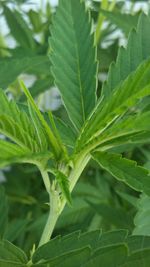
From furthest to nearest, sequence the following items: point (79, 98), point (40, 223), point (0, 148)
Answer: point (40, 223) → point (79, 98) → point (0, 148)

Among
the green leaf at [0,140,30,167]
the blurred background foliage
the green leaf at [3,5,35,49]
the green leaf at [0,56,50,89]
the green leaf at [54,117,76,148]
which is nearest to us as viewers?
the green leaf at [0,140,30,167]

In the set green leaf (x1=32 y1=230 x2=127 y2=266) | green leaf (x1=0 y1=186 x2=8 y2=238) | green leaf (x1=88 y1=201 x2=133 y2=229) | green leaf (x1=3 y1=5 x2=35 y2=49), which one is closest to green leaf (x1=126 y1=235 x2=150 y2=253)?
green leaf (x1=32 y1=230 x2=127 y2=266)

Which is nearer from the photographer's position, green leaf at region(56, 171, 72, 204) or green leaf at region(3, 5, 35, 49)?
green leaf at region(56, 171, 72, 204)

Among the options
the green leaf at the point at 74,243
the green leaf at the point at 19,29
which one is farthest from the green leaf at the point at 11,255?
the green leaf at the point at 19,29

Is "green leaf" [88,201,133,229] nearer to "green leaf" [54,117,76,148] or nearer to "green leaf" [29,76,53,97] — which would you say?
"green leaf" [29,76,53,97]

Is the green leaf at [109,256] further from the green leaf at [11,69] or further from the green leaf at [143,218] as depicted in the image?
the green leaf at [11,69]

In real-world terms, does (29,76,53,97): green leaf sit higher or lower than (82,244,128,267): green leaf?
lower

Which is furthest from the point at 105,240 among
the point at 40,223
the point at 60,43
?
the point at 40,223

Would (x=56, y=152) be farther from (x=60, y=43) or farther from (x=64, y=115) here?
(x=64, y=115)
